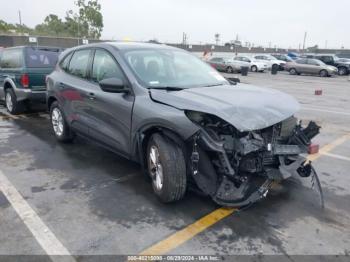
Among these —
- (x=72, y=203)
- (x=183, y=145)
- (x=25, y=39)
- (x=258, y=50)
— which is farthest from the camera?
(x=258, y=50)

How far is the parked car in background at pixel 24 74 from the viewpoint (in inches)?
324

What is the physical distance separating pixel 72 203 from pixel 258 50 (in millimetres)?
59993

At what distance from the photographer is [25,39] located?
2819cm

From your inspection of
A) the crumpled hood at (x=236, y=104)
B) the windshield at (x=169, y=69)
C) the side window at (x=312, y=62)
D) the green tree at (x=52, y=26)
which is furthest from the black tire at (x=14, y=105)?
the green tree at (x=52, y=26)

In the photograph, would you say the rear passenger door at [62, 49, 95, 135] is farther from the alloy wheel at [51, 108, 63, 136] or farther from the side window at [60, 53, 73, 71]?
the alloy wheel at [51, 108, 63, 136]

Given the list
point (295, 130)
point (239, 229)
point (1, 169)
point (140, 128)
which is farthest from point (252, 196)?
point (1, 169)

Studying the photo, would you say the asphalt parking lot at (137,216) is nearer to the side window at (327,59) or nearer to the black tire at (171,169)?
the black tire at (171,169)

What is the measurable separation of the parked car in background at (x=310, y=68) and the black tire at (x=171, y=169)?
2739cm

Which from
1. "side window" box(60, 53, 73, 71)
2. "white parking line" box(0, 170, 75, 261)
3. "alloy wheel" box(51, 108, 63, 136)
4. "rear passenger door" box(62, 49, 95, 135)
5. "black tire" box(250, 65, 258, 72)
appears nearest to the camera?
"white parking line" box(0, 170, 75, 261)

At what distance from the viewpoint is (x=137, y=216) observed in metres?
3.70

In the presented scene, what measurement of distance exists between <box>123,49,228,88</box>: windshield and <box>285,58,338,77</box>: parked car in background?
25741 mm

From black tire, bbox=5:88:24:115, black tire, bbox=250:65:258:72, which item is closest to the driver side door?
black tire, bbox=5:88:24:115

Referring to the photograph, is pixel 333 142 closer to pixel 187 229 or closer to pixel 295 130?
pixel 295 130

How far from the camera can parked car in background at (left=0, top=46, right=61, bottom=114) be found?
27.0 feet
